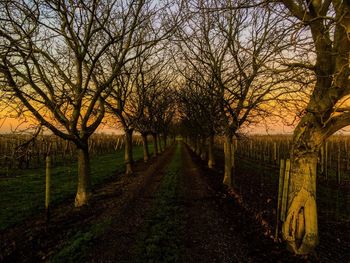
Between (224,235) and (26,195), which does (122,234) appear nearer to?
(224,235)

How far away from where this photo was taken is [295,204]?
5824 millimetres

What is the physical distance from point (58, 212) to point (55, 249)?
363 centimetres

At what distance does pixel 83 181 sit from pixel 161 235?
500 centimetres

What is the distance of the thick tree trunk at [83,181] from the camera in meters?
10.2

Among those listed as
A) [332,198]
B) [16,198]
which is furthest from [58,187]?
[332,198]

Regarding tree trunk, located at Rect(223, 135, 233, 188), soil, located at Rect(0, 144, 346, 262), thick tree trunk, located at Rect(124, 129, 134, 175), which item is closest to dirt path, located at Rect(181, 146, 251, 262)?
soil, located at Rect(0, 144, 346, 262)

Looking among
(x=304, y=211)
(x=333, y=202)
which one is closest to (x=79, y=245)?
(x=304, y=211)

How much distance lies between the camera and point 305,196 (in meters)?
5.74

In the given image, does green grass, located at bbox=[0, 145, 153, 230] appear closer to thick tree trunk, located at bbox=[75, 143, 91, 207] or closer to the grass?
thick tree trunk, located at bbox=[75, 143, 91, 207]

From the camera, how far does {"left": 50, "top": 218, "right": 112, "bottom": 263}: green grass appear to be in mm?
5453

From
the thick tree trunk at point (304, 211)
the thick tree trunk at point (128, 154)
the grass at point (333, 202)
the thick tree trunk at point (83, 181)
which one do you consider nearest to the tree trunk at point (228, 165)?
the grass at point (333, 202)

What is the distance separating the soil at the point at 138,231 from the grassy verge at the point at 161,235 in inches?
6.9

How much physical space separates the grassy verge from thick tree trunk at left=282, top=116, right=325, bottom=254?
2565 millimetres

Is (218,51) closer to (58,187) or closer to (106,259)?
(58,187)
